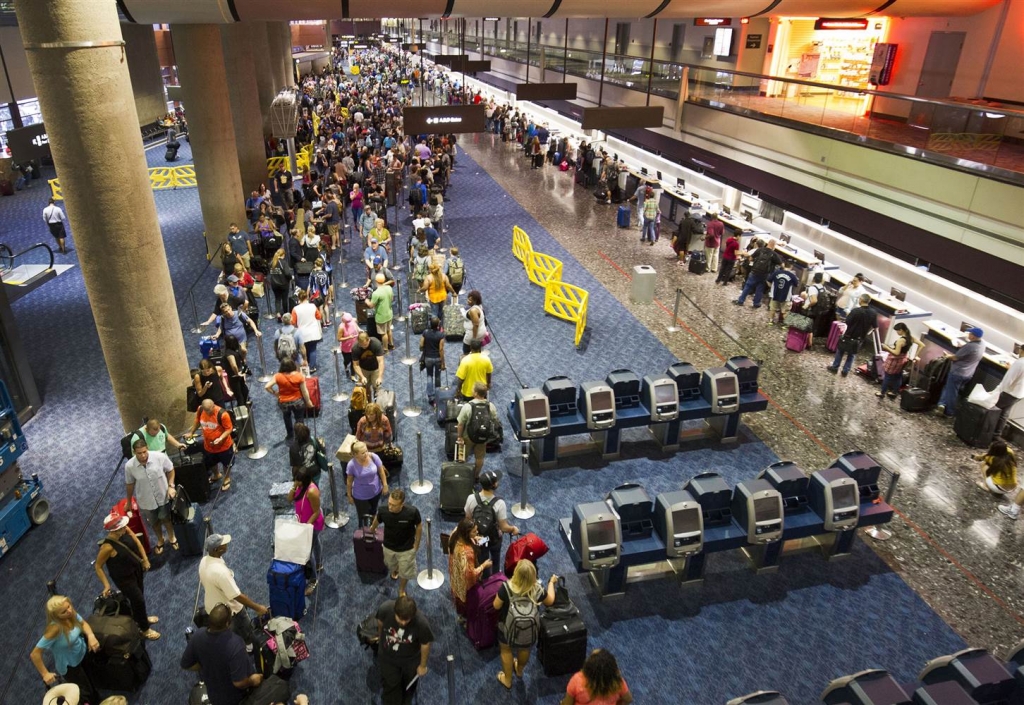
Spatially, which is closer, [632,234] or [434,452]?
[434,452]

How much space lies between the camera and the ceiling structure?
8.01 metres

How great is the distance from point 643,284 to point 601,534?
8.44 meters

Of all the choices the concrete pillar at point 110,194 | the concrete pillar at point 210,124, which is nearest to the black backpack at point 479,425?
the concrete pillar at point 110,194

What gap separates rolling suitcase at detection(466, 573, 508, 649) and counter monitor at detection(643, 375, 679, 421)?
11.5 feet

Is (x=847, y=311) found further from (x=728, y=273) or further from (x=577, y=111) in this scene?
(x=577, y=111)

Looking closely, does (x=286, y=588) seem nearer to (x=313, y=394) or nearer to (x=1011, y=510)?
(x=313, y=394)

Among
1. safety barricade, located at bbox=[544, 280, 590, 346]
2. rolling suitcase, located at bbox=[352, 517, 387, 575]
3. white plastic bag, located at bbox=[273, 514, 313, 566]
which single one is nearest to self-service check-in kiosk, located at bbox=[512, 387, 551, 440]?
rolling suitcase, located at bbox=[352, 517, 387, 575]

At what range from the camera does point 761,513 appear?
22.5 ft

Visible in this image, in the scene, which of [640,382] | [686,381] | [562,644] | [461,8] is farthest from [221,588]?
[461,8]

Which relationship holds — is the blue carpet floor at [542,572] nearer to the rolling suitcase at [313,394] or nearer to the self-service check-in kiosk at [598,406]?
the rolling suitcase at [313,394]

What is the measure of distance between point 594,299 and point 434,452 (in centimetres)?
641

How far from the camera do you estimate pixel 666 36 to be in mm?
33281

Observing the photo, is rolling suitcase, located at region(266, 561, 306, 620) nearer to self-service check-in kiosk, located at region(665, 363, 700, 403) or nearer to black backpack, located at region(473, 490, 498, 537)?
black backpack, located at region(473, 490, 498, 537)

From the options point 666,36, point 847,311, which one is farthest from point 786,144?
point 666,36
